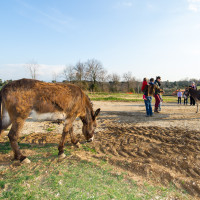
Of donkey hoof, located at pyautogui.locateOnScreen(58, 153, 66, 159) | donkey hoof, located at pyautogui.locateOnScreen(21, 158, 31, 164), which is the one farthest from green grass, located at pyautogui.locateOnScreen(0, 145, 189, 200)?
donkey hoof, located at pyautogui.locateOnScreen(58, 153, 66, 159)

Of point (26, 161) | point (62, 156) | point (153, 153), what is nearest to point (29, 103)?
point (26, 161)

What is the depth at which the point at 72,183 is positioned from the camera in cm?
293

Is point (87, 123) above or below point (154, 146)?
above

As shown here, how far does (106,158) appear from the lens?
157 inches

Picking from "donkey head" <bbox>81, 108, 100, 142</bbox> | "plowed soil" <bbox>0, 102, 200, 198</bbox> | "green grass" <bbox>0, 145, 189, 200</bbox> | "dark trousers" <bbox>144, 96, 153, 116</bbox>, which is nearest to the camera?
"green grass" <bbox>0, 145, 189, 200</bbox>

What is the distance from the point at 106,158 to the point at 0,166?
2.61 metres

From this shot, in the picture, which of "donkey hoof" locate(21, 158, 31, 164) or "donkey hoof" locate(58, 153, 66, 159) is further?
"donkey hoof" locate(58, 153, 66, 159)

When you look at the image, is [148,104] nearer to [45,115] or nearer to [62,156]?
[62,156]

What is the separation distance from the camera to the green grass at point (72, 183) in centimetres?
264

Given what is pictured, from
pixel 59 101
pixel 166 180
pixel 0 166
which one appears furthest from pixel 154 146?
pixel 0 166

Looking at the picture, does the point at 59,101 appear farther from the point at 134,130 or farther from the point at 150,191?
the point at 134,130

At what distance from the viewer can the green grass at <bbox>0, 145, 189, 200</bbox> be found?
264 centimetres

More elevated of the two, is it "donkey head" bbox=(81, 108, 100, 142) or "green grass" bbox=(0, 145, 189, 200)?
"donkey head" bbox=(81, 108, 100, 142)

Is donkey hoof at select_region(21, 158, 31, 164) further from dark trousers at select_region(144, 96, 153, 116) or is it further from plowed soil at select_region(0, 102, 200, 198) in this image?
dark trousers at select_region(144, 96, 153, 116)
